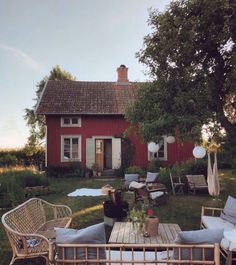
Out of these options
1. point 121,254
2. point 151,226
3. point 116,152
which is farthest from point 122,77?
point 121,254

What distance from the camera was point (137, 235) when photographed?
6.43m

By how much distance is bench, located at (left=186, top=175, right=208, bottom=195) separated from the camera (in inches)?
515

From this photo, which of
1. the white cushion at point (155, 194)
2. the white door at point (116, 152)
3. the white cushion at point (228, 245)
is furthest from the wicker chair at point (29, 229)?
the white door at point (116, 152)

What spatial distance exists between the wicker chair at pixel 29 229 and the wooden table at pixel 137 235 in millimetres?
1037

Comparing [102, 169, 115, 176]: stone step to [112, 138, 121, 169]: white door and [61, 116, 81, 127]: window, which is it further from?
[61, 116, 81, 127]: window

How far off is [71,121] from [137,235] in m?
15.6

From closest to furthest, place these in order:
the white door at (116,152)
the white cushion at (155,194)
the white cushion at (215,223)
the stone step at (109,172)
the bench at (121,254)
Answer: the bench at (121,254), the white cushion at (215,223), the white cushion at (155,194), the stone step at (109,172), the white door at (116,152)

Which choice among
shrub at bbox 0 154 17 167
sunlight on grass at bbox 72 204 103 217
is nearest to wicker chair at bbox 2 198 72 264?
sunlight on grass at bbox 72 204 103 217

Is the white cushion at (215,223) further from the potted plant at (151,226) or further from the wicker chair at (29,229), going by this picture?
the wicker chair at (29,229)

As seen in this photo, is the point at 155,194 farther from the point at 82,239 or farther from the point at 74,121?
the point at 74,121

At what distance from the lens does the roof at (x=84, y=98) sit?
68.8 feet

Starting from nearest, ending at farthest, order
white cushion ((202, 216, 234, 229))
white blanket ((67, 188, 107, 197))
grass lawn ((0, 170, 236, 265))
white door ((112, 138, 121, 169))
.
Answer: white cushion ((202, 216, 234, 229))
grass lawn ((0, 170, 236, 265))
white blanket ((67, 188, 107, 197))
white door ((112, 138, 121, 169))

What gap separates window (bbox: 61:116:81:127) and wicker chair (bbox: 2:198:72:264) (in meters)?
14.4

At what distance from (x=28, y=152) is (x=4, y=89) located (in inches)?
473
